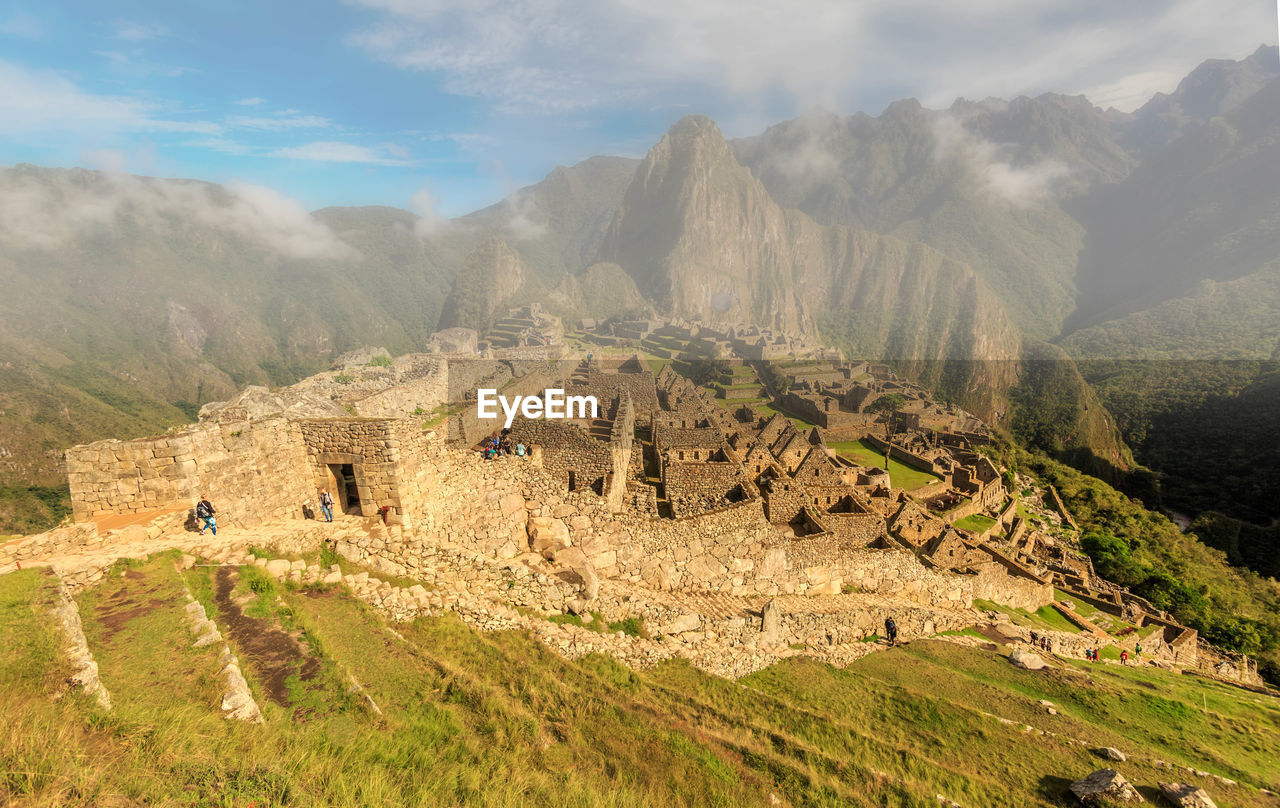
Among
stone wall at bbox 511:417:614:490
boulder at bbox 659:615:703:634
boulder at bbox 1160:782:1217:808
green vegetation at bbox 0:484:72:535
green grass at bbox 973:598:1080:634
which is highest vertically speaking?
stone wall at bbox 511:417:614:490

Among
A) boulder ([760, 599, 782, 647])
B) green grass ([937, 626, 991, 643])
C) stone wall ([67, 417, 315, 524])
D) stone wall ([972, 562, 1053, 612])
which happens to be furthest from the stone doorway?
stone wall ([972, 562, 1053, 612])

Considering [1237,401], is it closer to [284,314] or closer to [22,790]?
[22,790]

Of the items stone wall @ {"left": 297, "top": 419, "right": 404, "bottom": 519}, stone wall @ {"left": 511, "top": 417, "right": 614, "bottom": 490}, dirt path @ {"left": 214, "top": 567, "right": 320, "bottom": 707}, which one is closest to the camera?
dirt path @ {"left": 214, "top": 567, "right": 320, "bottom": 707}

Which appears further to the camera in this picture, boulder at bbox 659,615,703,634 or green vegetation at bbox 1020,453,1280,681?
green vegetation at bbox 1020,453,1280,681

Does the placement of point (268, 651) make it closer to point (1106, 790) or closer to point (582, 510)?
point (582, 510)

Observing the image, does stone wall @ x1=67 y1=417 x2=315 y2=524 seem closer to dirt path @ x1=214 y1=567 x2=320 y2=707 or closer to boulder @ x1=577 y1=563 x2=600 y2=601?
dirt path @ x1=214 y1=567 x2=320 y2=707
